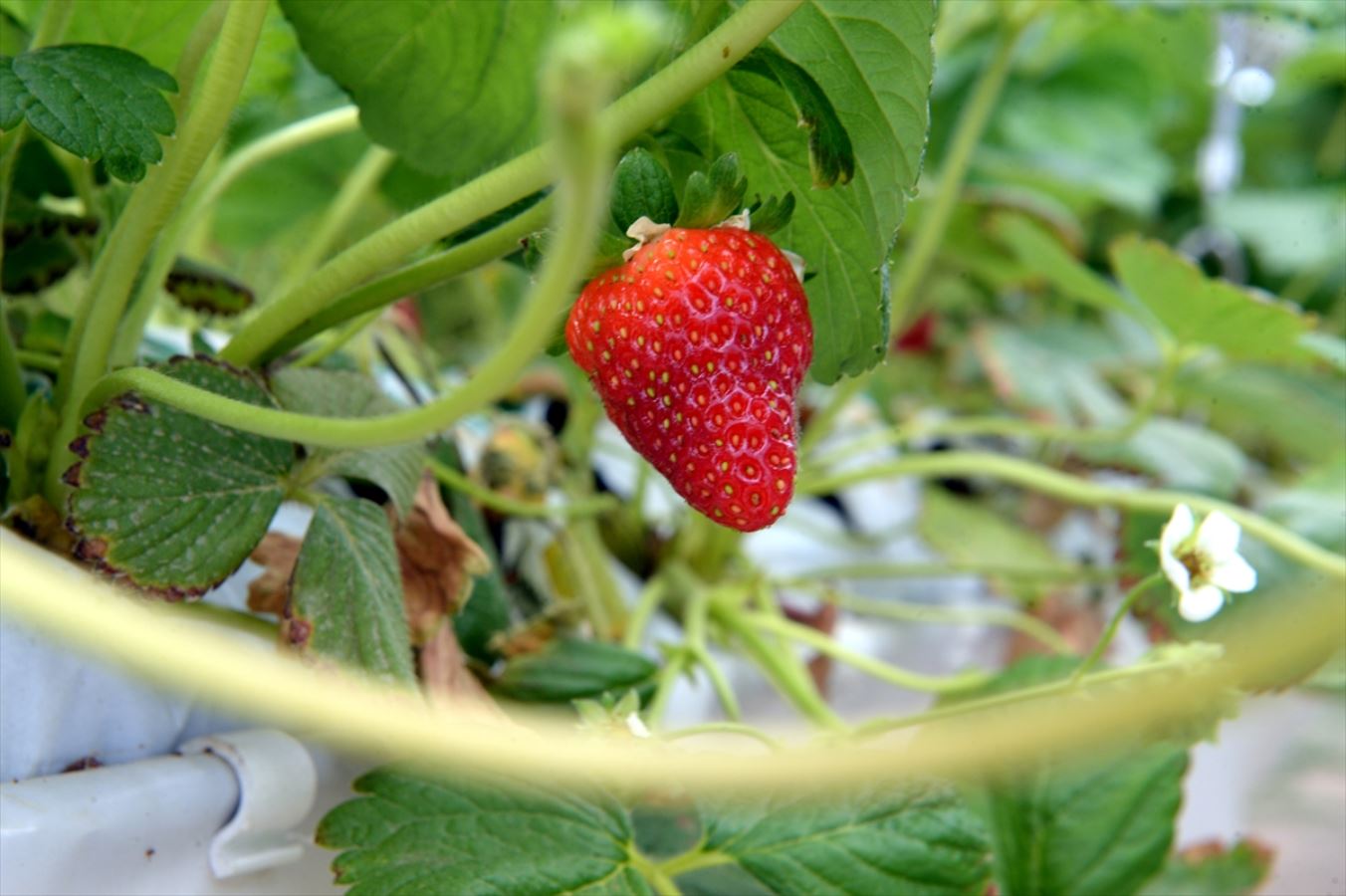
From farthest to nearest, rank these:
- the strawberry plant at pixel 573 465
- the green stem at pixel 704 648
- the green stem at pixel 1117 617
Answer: the green stem at pixel 704 648 < the green stem at pixel 1117 617 < the strawberry plant at pixel 573 465

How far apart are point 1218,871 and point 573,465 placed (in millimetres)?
356

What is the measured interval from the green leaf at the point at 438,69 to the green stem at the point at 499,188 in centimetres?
8

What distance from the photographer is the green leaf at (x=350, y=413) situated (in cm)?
36

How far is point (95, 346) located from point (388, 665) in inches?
4.8

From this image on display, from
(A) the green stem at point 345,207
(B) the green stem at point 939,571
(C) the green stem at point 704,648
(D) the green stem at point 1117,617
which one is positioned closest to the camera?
(D) the green stem at point 1117,617

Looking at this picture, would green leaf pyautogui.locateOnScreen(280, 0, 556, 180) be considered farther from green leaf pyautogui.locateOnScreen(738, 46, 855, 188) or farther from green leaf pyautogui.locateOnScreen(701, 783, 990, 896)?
green leaf pyautogui.locateOnScreen(701, 783, 990, 896)

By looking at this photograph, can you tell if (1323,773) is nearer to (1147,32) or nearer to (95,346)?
(95,346)

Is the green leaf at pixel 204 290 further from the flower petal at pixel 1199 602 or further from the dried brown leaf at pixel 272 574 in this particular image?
the flower petal at pixel 1199 602

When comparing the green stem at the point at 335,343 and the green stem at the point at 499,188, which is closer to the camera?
the green stem at the point at 499,188

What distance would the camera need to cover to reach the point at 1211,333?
24.1 inches

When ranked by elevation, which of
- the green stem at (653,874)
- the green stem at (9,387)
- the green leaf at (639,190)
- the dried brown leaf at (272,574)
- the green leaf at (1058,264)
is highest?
the green leaf at (1058,264)

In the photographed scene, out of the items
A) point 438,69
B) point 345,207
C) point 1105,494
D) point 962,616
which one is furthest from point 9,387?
point 962,616

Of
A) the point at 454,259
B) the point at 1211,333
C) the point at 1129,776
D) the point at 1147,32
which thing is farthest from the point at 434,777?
the point at 1147,32

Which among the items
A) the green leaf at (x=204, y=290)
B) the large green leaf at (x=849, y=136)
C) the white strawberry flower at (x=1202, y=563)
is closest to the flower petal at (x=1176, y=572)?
the white strawberry flower at (x=1202, y=563)
